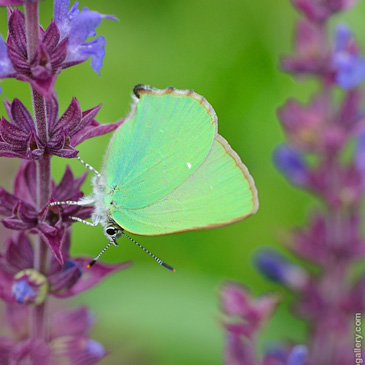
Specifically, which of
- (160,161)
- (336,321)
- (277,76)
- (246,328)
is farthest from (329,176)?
(277,76)

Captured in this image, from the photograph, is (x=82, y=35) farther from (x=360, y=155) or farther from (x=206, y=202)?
(x=360, y=155)

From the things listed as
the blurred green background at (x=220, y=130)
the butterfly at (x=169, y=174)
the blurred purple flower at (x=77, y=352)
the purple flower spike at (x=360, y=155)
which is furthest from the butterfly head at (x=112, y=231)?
the blurred green background at (x=220, y=130)

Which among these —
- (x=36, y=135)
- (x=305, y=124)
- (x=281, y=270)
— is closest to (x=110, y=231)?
(x=36, y=135)

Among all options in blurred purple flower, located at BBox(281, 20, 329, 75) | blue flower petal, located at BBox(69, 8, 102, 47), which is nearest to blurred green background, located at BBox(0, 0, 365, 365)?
blurred purple flower, located at BBox(281, 20, 329, 75)

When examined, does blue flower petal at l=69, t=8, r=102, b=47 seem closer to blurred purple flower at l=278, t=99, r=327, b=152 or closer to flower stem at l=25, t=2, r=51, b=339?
flower stem at l=25, t=2, r=51, b=339

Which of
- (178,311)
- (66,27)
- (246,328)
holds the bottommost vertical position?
(178,311)

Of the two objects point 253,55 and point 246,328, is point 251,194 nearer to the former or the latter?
point 246,328

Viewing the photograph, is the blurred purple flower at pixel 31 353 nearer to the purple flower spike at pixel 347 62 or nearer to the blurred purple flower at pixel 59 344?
the blurred purple flower at pixel 59 344
